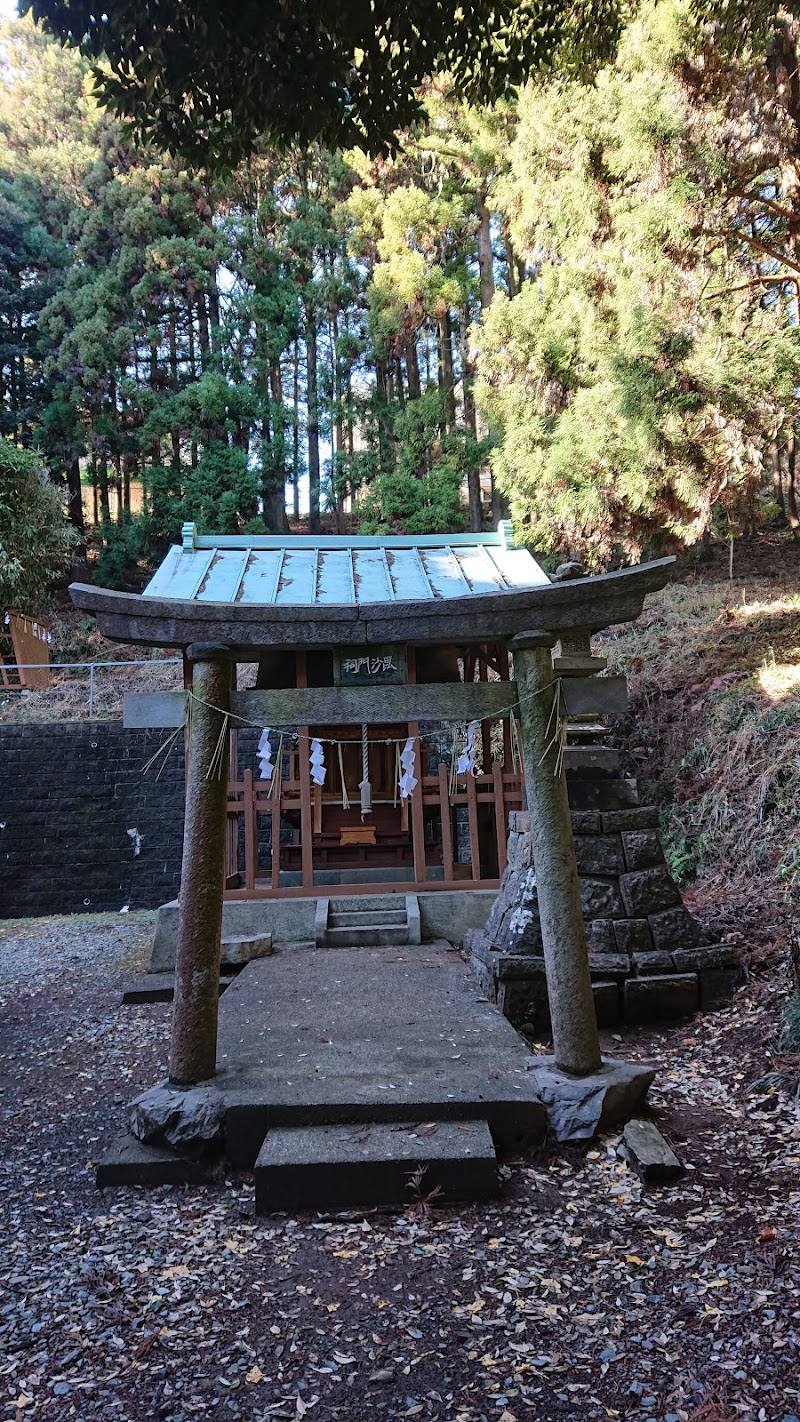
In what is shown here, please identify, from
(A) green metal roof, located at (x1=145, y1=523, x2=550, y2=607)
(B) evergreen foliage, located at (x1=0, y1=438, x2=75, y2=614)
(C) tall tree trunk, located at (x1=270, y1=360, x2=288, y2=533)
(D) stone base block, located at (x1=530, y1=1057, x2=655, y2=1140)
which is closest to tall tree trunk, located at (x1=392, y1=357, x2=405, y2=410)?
(C) tall tree trunk, located at (x1=270, y1=360, x2=288, y2=533)

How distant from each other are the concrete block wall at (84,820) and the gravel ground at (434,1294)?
790 centimetres

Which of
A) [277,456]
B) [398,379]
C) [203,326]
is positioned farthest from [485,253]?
[203,326]

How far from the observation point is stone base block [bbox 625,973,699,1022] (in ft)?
16.8

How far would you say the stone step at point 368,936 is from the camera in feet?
23.2

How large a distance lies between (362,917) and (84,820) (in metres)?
6.18

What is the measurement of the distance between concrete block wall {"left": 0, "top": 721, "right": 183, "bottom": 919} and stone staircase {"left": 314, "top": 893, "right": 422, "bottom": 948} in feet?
16.8

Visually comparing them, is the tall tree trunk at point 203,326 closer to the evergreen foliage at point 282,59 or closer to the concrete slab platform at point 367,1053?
the evergreen foliage at point 282,59

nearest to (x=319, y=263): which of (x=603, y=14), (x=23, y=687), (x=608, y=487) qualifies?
(x=23, y=687)

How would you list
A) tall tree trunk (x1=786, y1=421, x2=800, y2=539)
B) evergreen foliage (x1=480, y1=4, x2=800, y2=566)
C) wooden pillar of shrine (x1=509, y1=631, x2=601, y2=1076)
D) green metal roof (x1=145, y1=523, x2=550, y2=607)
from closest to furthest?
wooden pillar of shrine (x1=509, y1=631, x2=601, y2=1076) < evergreen foliage (x1=480, y1=4, x2=800, y2=566) < green metal roof (x1=145, y1=523, x2=550, y2=607) < tall tree trunk (x1=786, y1=421, x2=800, y2=539)

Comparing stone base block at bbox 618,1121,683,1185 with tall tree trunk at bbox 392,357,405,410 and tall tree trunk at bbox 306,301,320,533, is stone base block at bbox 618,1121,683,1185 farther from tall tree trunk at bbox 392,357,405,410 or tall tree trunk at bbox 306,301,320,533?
tall tree trunk at bbox 392,357,405,410

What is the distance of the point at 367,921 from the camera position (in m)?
7.30

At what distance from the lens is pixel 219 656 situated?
4.18 meters

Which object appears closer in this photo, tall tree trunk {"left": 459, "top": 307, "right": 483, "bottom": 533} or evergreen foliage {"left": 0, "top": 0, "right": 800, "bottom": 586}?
evergreen foliage {"left": 0, "top": 0, "right": 800, "bottom": 586}

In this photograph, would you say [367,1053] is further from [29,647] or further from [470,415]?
[470,415]
